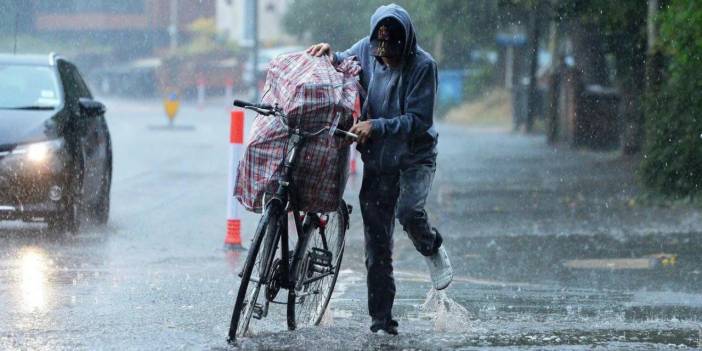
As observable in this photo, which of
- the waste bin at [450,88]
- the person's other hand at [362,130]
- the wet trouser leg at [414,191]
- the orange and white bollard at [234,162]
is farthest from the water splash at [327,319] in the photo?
the waste bin at [450,88]

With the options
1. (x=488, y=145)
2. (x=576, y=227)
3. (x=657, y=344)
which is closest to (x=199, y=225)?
(x=576, y=227)

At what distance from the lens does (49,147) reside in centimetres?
1196

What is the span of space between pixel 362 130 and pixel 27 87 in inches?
265

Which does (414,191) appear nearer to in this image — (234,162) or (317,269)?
(317,269)

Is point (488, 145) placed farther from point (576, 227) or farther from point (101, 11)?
point (101, 11)

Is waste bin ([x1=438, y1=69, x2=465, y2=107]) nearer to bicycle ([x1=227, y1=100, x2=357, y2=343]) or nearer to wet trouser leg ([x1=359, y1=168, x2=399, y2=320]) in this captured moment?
bicycle ([x1=227, y1=100, x2=357, y2=343])

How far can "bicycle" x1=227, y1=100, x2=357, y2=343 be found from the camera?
6582 mm

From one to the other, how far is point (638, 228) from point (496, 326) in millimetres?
6529

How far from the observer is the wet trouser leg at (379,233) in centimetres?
700

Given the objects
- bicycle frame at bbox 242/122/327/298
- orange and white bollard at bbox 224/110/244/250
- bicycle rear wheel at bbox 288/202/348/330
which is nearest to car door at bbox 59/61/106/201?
orange and white bollard at bbox 224/110/244/250

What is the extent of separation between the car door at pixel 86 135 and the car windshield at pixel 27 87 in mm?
141

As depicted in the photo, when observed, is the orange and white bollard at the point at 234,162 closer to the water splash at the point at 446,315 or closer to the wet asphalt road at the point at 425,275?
the wet asphalt road at the point at 425,275

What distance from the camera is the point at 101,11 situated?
69188 millimetres

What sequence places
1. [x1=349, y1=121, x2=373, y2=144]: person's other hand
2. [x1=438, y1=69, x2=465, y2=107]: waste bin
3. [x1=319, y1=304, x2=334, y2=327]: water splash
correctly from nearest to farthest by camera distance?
[x1=349, y1=121, x2=373, y2=144]: person's other hand
[x1=319, y1=304, x2=334, y2=327]: water splash
[x1=438, y1=69, x2=465, y2=107]: waste bin
